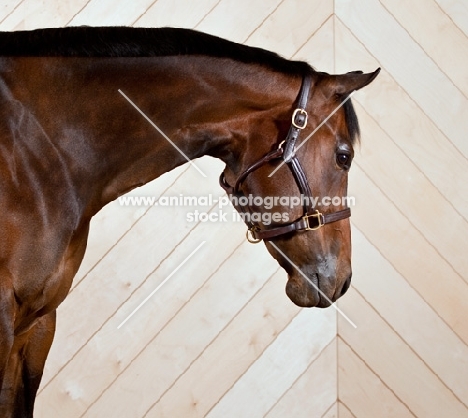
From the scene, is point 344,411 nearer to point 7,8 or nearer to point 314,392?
point 314,392

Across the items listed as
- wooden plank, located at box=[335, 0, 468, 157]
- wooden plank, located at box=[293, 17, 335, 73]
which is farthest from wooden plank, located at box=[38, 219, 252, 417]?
wooden plank, located at box=[335, 0, 468, 157]

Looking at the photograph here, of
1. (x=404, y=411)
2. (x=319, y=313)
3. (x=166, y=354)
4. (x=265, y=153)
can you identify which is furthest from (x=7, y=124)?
(x=404, y=411)

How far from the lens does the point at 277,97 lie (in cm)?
128

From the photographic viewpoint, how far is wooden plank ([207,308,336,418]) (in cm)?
198

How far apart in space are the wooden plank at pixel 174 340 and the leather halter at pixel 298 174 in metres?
0.64

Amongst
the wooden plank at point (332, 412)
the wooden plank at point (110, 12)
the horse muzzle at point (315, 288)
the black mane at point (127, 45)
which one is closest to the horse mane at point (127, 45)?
the black mane at point (127, 45)

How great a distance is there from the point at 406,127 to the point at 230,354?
78 cm

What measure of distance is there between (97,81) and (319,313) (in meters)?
1.02

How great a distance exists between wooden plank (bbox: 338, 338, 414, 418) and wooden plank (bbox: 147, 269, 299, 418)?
21cm

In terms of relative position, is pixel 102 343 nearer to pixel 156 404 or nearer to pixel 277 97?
pixel 156 404

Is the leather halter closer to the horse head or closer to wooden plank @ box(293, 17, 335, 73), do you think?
the horse head

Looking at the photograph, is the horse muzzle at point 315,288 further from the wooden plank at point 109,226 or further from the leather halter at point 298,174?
the wooden plank at point 109,226

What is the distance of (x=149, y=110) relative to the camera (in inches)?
50.4

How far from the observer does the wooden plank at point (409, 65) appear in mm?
1975
